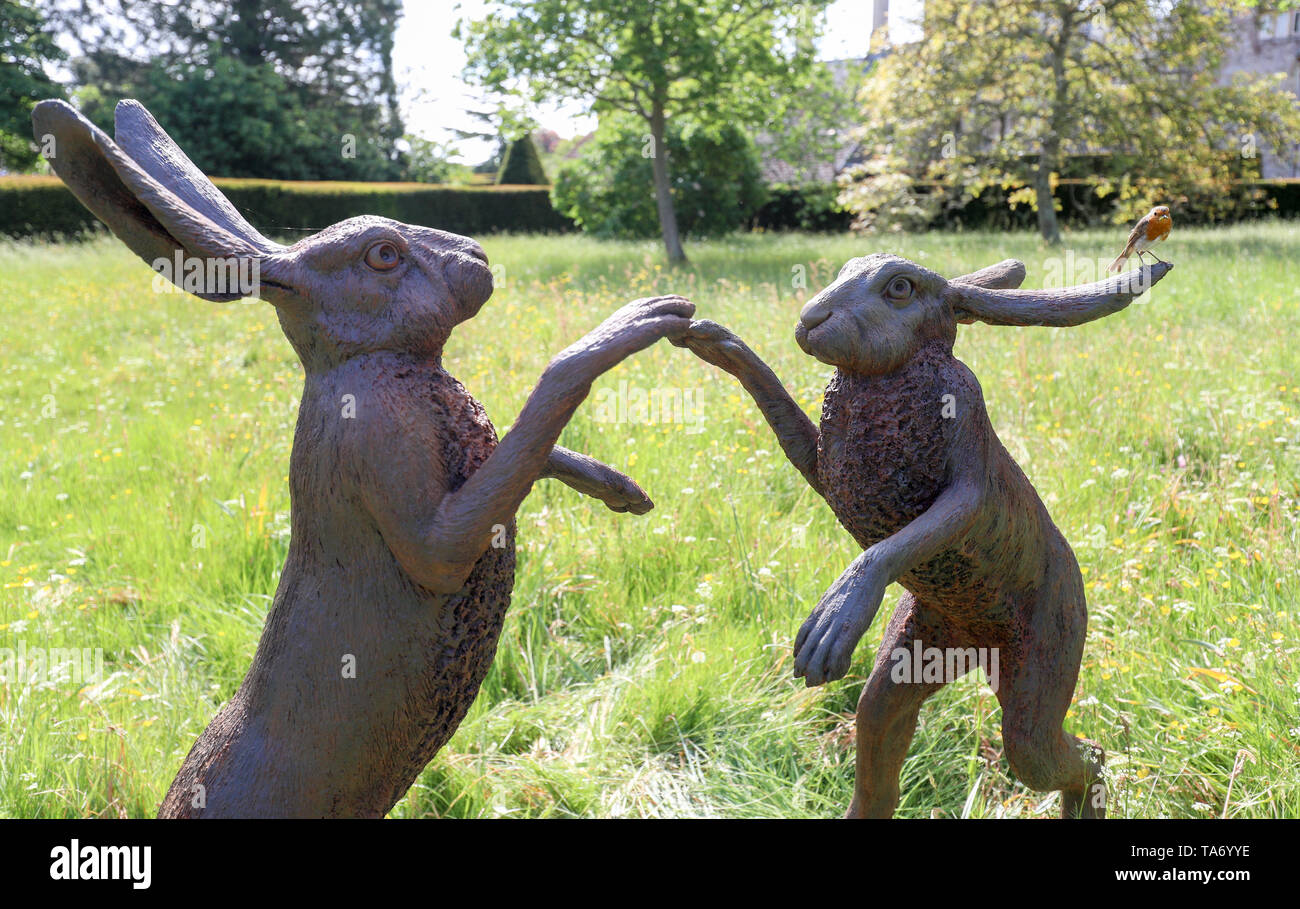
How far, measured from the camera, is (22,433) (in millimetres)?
6363

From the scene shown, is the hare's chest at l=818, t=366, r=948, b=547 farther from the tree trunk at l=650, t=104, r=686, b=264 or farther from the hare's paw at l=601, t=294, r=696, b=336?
the tree trunk at l=650, t=104, r=686, b=264

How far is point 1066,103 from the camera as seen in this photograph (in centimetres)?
1641

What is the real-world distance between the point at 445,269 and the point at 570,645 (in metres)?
2.22

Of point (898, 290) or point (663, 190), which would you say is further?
point (663, 190)

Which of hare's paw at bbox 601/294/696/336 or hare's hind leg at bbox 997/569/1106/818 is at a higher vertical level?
hare's paw at bbox 601/294/696/336

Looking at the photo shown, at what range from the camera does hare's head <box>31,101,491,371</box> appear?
169 cm

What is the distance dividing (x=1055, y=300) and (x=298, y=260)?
1541mm

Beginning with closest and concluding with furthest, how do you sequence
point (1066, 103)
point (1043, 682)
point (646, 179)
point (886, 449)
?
point (886, 449) < point (1043, 682) < point (1066, 103) < point (646, 179)

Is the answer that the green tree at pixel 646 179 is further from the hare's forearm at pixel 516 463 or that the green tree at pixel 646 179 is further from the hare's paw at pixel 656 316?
the hare's forearm at pixel 516 463

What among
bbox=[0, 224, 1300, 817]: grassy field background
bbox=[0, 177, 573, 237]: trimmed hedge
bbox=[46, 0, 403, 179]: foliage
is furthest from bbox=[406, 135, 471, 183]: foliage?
bbox=[0, 224, 1300, 817]: grassy field background

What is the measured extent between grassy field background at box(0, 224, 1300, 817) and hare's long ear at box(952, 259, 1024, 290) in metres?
1.22

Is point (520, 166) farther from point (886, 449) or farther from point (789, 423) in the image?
point (886, 449)

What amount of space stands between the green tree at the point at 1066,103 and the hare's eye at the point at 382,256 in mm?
15652

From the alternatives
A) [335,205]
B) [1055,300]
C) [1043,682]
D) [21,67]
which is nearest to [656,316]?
[1055,300]
